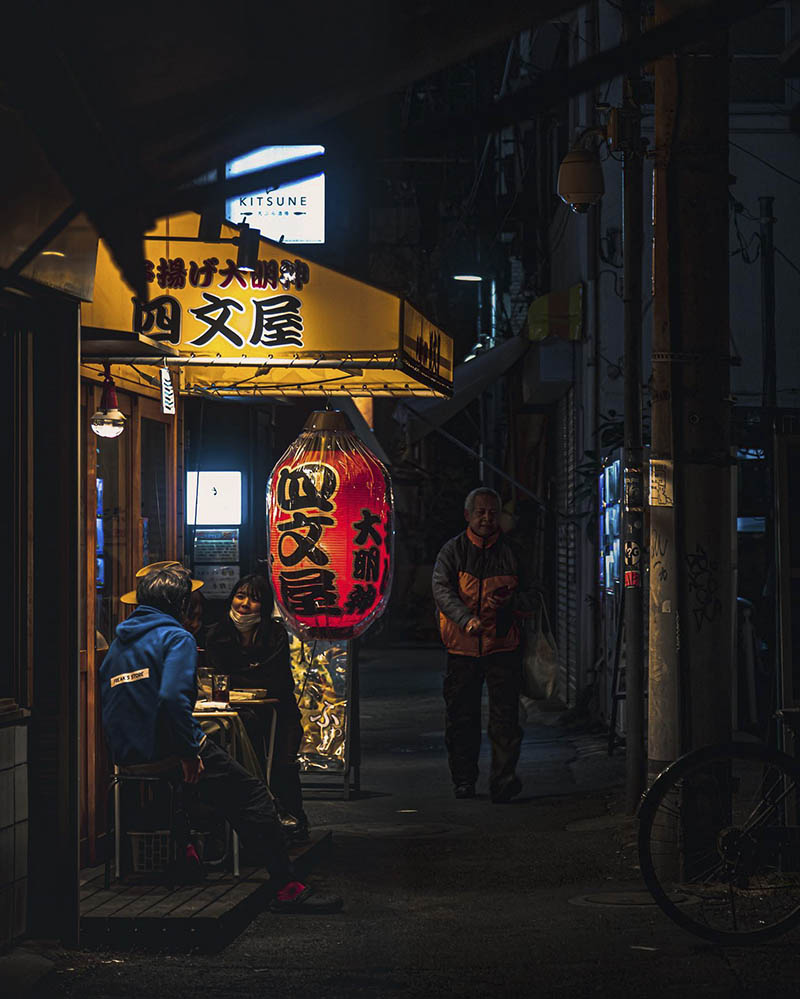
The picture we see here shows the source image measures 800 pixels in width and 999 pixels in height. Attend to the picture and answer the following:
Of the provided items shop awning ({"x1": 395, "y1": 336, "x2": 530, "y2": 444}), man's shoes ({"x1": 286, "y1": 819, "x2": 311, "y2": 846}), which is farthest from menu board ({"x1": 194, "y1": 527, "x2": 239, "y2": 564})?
man's shoes ({"x1": 286, "y1": 819, "x2": 311, "y2": 846})

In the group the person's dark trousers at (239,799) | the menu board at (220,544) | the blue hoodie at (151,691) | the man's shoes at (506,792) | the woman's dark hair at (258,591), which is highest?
the menu board at (220,544)

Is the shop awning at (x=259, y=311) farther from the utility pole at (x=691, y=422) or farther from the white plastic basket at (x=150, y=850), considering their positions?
the white plastic basket at (x=150, y=850)

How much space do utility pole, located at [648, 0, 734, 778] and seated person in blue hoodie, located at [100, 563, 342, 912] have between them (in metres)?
2.46

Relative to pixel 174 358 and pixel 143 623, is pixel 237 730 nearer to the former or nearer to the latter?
pixel 143 623

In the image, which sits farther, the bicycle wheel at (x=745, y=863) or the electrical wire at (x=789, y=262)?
the electrical wire at (x=789, y=262)

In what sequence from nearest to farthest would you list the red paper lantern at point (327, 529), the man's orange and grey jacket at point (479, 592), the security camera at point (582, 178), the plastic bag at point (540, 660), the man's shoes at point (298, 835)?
the man's shoes at point (298, 835) < the red paper lantern at point (327, 529) < the man's orange and grey jacket at point (479, 592) < the security camera at point (582, 178) < the plastic bag at point (540, 660)

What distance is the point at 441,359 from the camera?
520 inches

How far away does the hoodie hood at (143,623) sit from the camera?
29.0 feet

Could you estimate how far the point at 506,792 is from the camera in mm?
13141

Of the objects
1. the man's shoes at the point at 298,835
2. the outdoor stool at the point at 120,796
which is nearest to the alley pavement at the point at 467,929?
the man's shoes at the point at 298,835

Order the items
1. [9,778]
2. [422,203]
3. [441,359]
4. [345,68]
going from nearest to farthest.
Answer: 1. [345,68]
2. [9,778]
3. [441,359]
4. [422,203]

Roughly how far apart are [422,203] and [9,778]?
95.3 feet

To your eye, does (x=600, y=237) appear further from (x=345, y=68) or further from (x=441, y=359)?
(x=345, y=68)

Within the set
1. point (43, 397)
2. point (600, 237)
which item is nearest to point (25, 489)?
point (43, 397)
